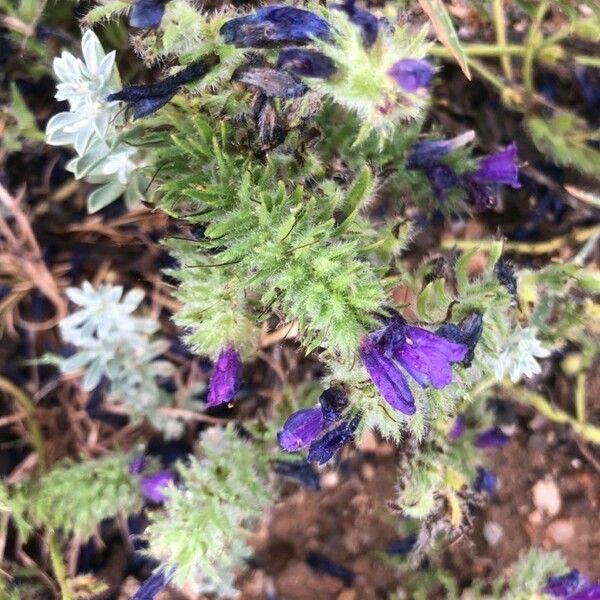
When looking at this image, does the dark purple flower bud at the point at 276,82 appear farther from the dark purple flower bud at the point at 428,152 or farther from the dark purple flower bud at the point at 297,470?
the dark purple flower bud at the point at 297,470

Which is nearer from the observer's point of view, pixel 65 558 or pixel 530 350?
pixel 530 350

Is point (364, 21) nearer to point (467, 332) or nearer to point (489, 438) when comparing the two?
point (467, 332)

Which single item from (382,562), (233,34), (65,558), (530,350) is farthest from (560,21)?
(65,558)

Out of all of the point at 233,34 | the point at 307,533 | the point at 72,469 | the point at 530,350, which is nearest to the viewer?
the point at 233,34

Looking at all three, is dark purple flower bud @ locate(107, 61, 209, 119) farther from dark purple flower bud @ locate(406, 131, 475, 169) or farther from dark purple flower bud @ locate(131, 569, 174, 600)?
dark purple flower bud @ locate(131, 569, 174, 600)

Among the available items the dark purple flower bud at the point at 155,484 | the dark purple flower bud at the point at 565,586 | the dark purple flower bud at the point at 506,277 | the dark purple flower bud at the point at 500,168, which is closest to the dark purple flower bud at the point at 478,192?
the dark purple flower bud at the point at 500,168

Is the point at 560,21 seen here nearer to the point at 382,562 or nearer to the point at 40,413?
the point at 382,562
